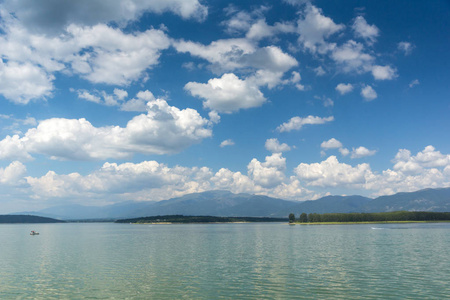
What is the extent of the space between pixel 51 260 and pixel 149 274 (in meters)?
39.5

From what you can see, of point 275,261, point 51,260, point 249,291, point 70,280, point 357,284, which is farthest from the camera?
point 51,260

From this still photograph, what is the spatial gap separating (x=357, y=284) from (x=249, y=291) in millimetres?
17106

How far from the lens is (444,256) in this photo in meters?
81.8

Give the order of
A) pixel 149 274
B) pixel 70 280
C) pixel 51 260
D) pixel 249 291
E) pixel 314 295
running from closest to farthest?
pixel 314 295, pixel 249 291, pixel 70 280, pixel 149 274, pixel 51 260

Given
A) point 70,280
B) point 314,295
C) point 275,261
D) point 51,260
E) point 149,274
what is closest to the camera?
point 314,295

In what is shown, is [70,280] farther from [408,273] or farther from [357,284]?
[408,273]

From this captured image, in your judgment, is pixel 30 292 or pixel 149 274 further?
pixel 149 274

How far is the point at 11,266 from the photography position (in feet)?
258

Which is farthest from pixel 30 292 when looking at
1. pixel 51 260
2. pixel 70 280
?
pixel 51 260

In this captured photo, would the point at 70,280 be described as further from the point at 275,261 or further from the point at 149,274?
the point at 275,261

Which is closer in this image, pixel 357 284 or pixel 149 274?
pixel 357 284

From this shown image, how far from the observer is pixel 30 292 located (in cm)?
5103

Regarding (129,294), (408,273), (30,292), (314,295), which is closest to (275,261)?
(408,273)

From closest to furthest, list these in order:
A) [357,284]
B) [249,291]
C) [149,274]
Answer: [249,291], [357,284], [149,274]
